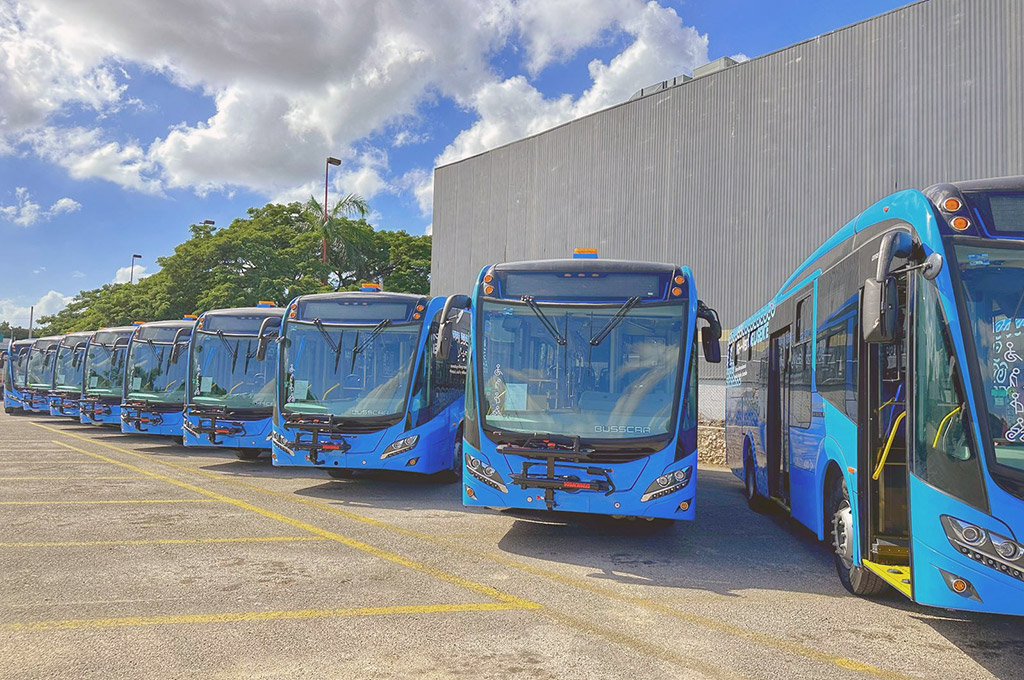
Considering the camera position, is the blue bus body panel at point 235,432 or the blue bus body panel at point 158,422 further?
the blue bus body panel at point 158,422

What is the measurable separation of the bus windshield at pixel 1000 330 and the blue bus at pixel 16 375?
111ft

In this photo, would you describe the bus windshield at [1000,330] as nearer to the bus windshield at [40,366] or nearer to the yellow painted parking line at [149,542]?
the yellow painted parking line at [149,542]

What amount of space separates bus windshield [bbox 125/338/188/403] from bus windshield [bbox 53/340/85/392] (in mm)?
7774

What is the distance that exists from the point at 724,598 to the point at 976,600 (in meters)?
2.19

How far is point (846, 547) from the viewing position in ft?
21.2

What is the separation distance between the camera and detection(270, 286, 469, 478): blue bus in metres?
11.1

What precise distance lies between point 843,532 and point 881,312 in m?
2.36

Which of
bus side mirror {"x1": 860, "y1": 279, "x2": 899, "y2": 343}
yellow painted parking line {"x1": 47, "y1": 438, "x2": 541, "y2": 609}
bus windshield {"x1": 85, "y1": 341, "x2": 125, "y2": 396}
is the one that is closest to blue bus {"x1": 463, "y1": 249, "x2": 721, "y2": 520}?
yellow painted parking line {"x1": 47, "y1": 438, "x2": 541, "y2": 609}

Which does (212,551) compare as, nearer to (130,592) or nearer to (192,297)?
(130,592)

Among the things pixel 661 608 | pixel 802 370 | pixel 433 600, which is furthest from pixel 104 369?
pixel 661 608

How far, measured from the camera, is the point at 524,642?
513 centimetres

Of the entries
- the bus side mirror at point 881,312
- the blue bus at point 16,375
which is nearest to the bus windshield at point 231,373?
the bus side mirror at point 881,312

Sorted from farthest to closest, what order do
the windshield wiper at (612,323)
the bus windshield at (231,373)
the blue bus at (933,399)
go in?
the bus windshield at (231,373) → the windshield wiper at (612,323) → the blue bus at (933,399)

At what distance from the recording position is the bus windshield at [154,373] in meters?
18.0
